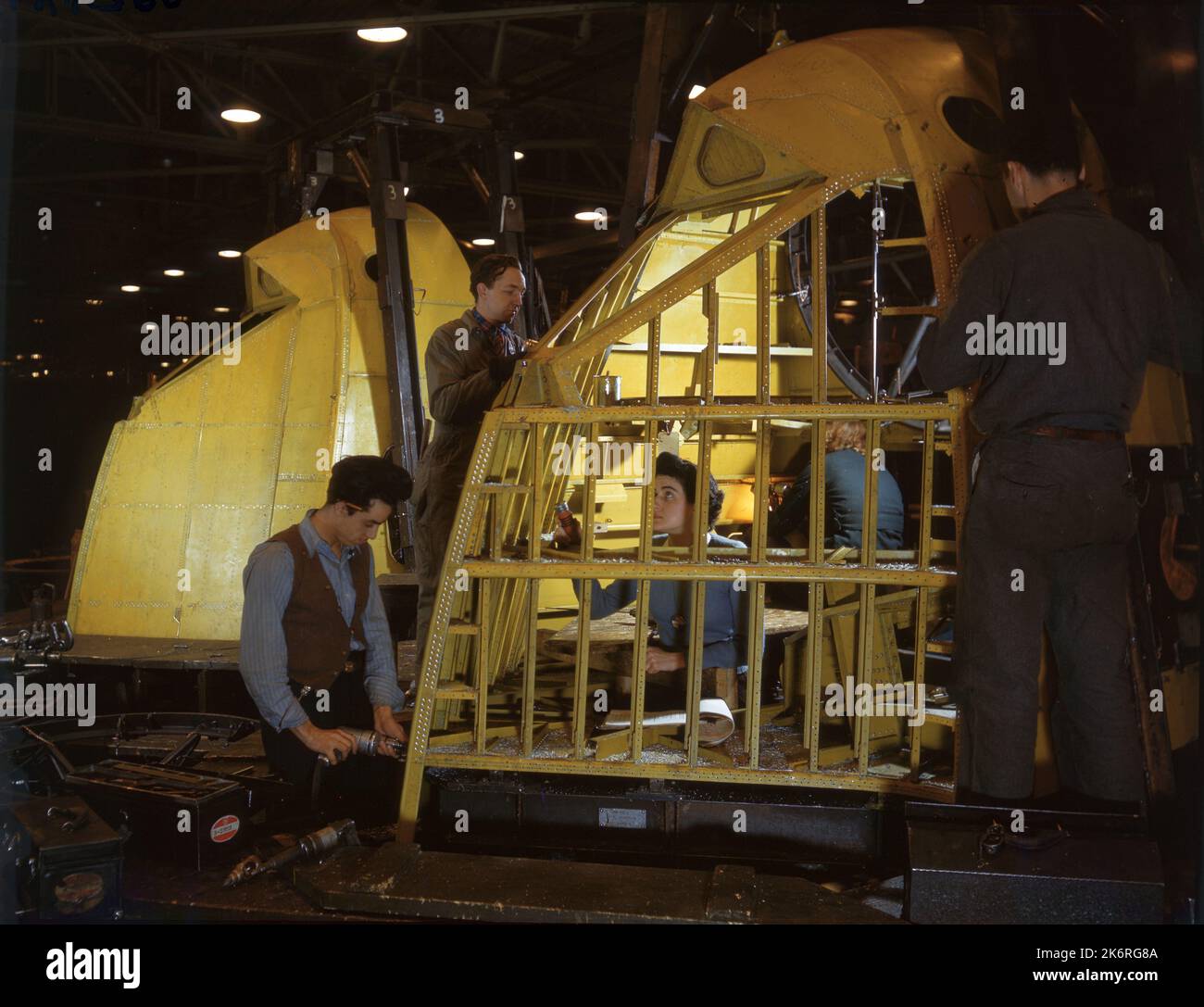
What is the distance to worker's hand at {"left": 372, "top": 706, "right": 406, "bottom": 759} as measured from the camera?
4.75 meters

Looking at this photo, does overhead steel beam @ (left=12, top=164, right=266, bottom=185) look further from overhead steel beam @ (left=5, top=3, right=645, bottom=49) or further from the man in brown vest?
the man in brown vest

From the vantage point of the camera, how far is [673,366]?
353 inches

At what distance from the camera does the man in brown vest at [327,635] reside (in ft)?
14.8

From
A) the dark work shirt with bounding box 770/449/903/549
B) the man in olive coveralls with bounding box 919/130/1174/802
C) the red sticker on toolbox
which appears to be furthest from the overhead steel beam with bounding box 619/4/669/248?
the red sticker on toolbox

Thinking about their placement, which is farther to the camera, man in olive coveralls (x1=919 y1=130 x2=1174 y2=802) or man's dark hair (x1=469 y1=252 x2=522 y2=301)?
man's dark hair (x1=469 y1=252 x2=522 y2=301)

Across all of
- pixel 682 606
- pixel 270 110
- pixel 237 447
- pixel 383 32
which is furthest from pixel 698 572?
pixel 270 110

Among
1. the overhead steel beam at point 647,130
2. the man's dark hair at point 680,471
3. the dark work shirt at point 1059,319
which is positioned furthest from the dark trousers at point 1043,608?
the overhead steel beam at point 647,130

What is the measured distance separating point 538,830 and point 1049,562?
2.24m

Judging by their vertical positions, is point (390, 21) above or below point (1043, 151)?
above

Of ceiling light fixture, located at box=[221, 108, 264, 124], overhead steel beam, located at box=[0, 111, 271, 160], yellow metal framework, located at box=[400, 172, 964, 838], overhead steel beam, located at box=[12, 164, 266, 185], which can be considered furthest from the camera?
overhead steel beam, located at box=[12, 164, 266, 185]

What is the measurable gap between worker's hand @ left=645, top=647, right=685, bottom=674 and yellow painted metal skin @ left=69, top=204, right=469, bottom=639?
333cm

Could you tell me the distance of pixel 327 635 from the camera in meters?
4.81

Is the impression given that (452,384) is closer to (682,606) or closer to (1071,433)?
(682,606)

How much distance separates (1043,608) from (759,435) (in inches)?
47.6
